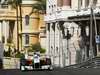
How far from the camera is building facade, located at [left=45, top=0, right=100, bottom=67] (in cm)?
4812

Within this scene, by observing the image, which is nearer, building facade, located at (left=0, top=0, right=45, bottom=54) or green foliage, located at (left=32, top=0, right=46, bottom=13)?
green foliage, located at (left=32, top=0, right=46, bottom=13)

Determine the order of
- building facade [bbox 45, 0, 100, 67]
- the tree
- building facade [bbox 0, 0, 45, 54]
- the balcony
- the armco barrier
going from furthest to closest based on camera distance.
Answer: building facade [bbox 0, 0, 45, 54], the tree, the armco barrier, building facade [bbox 45, 0, 100, 67], the balcony

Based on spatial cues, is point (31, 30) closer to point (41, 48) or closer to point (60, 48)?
point (41, 48)

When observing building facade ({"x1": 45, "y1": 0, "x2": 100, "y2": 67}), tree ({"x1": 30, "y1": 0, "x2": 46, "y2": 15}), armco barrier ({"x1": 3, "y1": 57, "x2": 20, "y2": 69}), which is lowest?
armco barrier ({"x1": 3, "y1": 57, "x2": 20, "y2": 69})

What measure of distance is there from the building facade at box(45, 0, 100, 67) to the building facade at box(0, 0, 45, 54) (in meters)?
20.2

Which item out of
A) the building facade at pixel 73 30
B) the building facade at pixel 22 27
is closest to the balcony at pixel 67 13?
the building facade at pixel 73 30

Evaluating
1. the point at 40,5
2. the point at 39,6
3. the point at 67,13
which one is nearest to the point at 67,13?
the point at 67,13

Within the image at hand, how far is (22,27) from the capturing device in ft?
286

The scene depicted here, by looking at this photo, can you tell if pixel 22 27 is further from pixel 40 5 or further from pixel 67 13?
pixel 67 13

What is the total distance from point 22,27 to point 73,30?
33218mm

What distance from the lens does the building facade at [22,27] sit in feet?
280

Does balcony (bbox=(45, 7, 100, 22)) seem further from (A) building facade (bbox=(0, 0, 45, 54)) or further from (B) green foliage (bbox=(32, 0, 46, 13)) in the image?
(A) building facade (bbox=(0, 0, 45, 54))

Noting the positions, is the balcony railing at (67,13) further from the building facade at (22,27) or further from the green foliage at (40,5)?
the building facade at (22,27)

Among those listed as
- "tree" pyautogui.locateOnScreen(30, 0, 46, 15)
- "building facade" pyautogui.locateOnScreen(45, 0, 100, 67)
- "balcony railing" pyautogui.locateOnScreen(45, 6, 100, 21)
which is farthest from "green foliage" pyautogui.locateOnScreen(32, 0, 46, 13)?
"balcony railing" pyautogui.locateOnScreen(45, 6, 100, 21)
